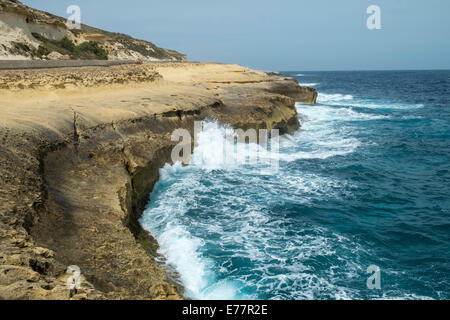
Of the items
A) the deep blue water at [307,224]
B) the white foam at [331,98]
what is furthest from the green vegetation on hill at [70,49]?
the white foam at [331,98]

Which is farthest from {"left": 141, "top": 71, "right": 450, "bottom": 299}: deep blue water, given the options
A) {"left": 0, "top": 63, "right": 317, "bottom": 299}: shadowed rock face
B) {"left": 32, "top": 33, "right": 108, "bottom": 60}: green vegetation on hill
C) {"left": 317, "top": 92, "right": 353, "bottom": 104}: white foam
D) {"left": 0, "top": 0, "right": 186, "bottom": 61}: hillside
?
{"left": 317, "top": 92, "right": 353, "bottom": 104}: white foam

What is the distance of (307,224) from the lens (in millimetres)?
7629

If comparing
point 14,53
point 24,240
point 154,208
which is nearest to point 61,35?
point 14,53

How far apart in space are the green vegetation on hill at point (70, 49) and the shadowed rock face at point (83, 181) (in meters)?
16.0

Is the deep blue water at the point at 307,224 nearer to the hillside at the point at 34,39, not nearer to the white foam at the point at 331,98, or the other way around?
the hillside at the point at 34,39

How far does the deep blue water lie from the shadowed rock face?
0.79 meters

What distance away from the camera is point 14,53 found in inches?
862

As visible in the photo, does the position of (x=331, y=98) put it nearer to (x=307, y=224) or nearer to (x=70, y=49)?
(x=70, y=49)

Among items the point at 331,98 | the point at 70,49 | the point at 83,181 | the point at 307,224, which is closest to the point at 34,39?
the point at 70,49

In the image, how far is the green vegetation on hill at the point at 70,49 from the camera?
83.1 ft

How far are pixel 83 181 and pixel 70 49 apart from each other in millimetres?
28553

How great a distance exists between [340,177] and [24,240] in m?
9.14

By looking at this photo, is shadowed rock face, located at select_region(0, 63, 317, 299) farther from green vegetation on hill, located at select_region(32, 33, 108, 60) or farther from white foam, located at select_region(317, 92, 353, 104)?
white foam, located at select_region(317, 92, 353, 104)
